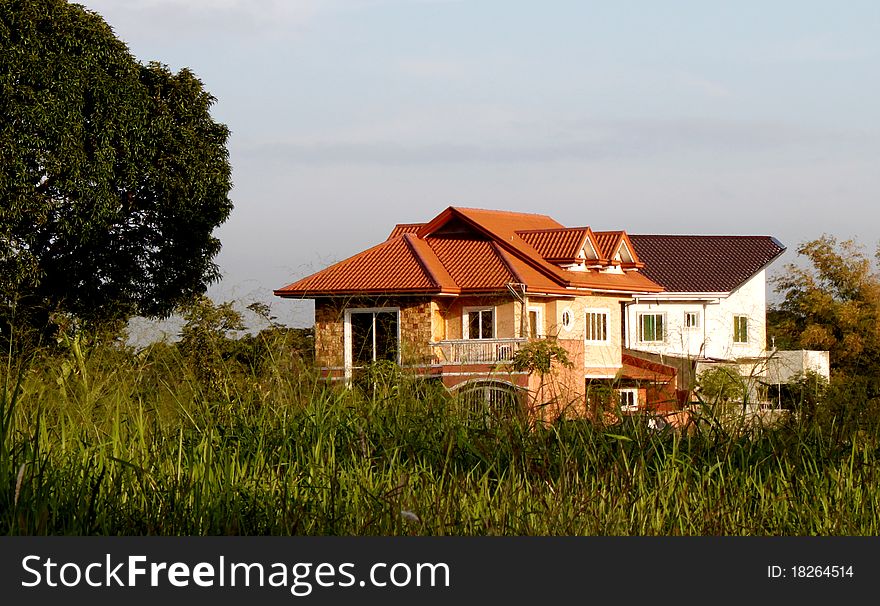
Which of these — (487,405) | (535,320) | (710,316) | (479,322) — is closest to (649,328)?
(710,316)

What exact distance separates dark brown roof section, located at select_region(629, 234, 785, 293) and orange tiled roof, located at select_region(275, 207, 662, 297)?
8.09 meters

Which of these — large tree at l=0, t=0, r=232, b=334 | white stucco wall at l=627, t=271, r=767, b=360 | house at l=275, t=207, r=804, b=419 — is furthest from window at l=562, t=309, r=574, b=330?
large tree at l=0, t=0, r=232, b=334

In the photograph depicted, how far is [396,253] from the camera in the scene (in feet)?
104

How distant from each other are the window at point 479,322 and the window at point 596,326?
414 centimetres

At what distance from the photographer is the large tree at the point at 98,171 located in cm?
2348

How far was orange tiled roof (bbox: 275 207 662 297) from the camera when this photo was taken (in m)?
30.0

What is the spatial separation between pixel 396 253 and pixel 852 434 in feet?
86.7

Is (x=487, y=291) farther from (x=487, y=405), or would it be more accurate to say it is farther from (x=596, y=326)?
(x=487, y=405)

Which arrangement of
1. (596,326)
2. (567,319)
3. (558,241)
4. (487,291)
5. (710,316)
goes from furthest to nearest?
(710,316)
(596,326)
(558,241)
(567,319)
(487,291)

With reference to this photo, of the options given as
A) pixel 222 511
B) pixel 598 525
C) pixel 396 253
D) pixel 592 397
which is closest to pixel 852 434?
pixel 592 397

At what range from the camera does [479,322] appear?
30641 mm

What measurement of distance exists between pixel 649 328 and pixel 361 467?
1416 inches

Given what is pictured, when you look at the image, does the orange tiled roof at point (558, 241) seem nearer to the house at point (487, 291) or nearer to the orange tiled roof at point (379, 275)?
the house at point (487, 291)

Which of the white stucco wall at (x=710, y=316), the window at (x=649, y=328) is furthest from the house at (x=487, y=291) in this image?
the window at (x=649, y=328)
